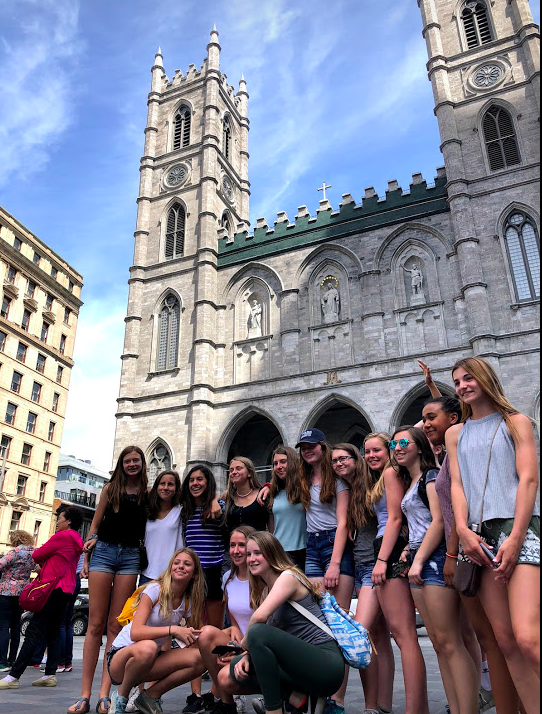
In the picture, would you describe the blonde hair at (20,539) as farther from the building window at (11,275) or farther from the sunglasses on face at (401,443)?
the building window at (11,275)

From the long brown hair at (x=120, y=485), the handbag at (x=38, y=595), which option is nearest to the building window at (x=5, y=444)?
the handbag at (x=38, y=595)

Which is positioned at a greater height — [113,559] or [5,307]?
[5,307]

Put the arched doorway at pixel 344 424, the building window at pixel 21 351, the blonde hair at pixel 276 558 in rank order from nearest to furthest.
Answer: the blonde hair at pixel 276 558 < the arched doorway at pixel 344 424 < the building window at pixel 21 351

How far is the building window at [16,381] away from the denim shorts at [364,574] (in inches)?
1230

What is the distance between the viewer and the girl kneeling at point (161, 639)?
3.83 metres

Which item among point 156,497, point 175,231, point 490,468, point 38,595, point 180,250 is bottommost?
point 38,595

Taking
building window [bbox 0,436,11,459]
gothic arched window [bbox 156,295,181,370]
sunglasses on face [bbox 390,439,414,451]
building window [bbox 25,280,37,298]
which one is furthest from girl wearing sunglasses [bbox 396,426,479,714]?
building window [bbox 25,280,37,298]

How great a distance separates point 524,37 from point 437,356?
1311 centimetres

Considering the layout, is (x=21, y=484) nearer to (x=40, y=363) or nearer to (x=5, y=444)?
(x=5, y=444)

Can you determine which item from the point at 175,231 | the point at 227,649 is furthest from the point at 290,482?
the point at 175,231

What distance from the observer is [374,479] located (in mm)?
4656

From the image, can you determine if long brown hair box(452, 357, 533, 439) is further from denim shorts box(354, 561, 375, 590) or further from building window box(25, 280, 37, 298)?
building window box(25, 280, 37, 298)

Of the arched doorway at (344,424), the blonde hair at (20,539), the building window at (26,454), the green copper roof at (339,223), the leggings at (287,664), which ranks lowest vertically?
the leggings at (287,664)

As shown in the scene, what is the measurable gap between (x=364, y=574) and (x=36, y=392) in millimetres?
32978
